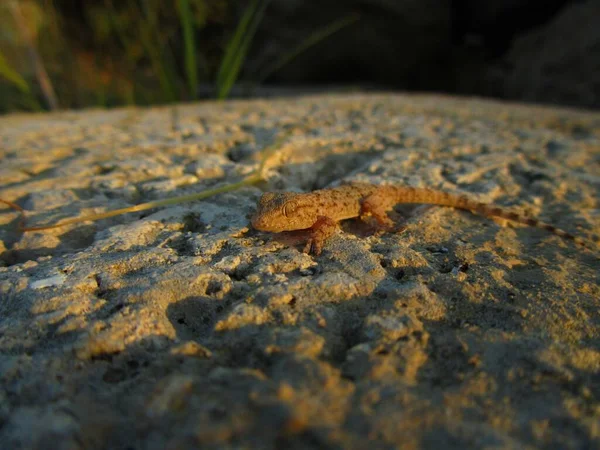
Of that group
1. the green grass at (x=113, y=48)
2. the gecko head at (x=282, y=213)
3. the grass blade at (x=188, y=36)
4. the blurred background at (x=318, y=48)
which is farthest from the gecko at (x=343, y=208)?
→ the green grass at (x=113, y=48)

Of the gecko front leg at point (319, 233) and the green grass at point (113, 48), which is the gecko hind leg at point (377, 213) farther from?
the green grass at point (113, 48)

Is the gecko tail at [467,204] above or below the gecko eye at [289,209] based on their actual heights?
below

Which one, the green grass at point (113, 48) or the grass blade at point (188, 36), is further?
the green grass at point (113, 48)

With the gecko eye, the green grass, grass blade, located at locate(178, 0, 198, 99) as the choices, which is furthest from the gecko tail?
the green grass

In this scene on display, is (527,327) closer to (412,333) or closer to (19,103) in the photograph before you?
A: (412,333)

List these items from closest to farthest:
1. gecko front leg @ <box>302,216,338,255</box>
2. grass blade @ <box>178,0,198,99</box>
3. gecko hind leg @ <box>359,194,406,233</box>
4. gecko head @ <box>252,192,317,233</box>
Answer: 1. gecko front leg @ <box>302,216,338,255</box>
2. gecko head @ <box>252,192,317,233</box>
3. gecko hind leg @ <box>359,194,406,233</box>
4. grass blade @ <box>178,0,198,99</box>

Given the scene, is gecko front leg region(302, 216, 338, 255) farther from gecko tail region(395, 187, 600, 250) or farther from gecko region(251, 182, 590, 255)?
gecko tail region(395, 187, 600, 250)

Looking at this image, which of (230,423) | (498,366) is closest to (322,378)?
(230,423)

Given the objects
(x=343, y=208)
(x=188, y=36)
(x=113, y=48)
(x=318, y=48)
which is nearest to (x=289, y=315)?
(x=343, y=208)
